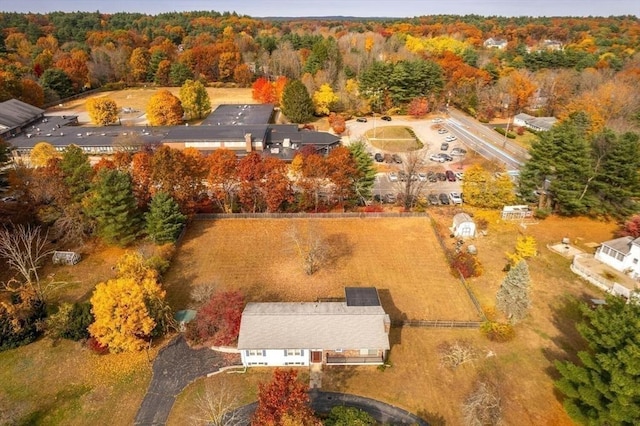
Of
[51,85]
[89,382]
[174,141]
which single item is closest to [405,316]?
[89,382]

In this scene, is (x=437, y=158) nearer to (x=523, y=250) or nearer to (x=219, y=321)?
(x=523, y=250)

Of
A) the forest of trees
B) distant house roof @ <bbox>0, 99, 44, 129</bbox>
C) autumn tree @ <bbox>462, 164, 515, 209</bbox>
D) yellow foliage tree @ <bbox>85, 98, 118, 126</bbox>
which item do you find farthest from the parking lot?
distant house roof @ <bbox>0, 99, 44, 129</bbox>

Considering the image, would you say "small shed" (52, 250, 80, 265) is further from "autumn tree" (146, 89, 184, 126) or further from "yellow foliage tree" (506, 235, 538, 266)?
"autumn tree" (146, 89, 184, 126)

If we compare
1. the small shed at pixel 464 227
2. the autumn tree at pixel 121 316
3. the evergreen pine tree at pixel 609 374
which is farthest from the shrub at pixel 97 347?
the small shed at pixel 464 227

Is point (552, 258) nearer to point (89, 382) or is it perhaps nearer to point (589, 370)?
point (589, 370)

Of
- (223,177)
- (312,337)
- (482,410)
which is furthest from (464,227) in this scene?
(223,177)

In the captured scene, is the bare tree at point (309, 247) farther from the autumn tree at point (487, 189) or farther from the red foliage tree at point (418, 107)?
the red foliage tree at point (418, 107)
